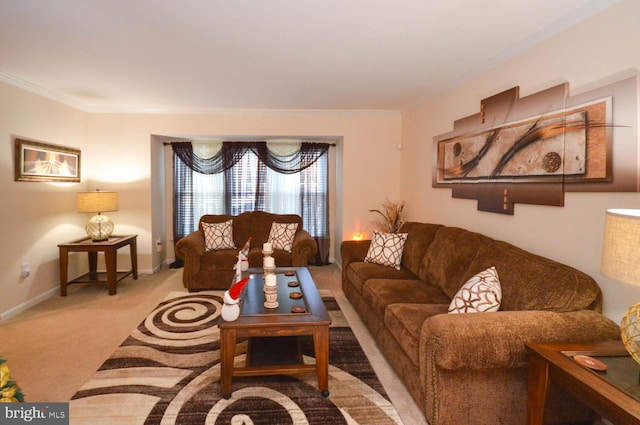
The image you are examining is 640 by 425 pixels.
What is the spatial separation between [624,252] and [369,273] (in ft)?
7.26

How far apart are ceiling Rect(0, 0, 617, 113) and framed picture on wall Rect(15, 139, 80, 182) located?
0.64 metres

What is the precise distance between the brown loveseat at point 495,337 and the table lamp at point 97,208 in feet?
12.0

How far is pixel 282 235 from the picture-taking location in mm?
4684

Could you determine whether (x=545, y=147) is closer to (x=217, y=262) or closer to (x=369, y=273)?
(x=369, y=273)

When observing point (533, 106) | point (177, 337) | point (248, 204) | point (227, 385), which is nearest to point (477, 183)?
point (533, 106)

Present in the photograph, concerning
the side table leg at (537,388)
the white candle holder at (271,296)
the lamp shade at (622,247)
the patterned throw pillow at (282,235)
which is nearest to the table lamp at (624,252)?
the lamp shade at (622,247)

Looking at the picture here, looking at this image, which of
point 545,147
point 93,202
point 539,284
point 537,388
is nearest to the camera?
point 537,388

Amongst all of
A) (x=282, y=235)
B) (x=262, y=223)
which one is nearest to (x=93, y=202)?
(x=262, y=223)

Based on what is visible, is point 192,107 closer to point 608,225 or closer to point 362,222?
point 362,222

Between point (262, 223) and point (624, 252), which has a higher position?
point (624, 252)

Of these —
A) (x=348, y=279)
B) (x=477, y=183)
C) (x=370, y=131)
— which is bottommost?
(x=348, y=279)

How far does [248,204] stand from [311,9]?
3.82 metres

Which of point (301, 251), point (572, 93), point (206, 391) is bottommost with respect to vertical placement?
point (206, 391)

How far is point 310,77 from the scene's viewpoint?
3396mm
